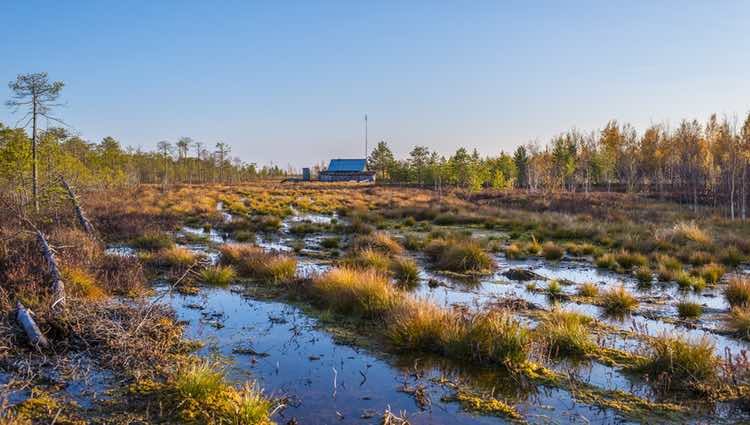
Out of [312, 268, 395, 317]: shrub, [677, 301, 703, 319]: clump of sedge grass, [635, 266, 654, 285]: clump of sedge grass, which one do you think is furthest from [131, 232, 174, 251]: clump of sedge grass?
[677, 301, 703, 319]: clump of sedge grass

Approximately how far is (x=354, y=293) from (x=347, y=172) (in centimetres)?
9215

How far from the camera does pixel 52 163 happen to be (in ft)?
58.3

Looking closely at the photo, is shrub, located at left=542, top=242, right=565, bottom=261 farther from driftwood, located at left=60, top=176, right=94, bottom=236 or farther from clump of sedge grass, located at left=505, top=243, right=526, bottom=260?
driftwood, located at left=60, top=176, right=94, bottom=236

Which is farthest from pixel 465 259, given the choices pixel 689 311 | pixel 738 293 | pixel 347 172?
pixel 347 172

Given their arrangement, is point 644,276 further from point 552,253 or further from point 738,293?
point 552,253

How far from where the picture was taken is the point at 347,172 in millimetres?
100625

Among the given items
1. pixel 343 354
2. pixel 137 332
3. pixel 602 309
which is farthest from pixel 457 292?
pixel 137 332

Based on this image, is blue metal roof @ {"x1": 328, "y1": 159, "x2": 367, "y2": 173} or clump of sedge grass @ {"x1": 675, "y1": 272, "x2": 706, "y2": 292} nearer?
clump of sedge grass @ {"x1": 675, "y1": 272, "x2": 706, "y2": 292}

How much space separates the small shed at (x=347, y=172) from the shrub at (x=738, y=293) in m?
85.2

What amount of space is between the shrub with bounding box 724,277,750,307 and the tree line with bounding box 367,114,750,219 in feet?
118

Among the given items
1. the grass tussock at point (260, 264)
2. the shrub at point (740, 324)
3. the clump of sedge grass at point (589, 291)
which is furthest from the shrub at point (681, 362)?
the grass tussock at point (260, 264)

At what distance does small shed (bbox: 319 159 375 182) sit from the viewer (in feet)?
320

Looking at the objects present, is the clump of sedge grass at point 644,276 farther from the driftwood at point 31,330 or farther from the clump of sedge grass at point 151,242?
the clump of sedge grass at point 151,242

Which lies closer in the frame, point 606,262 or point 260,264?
point 260,264
